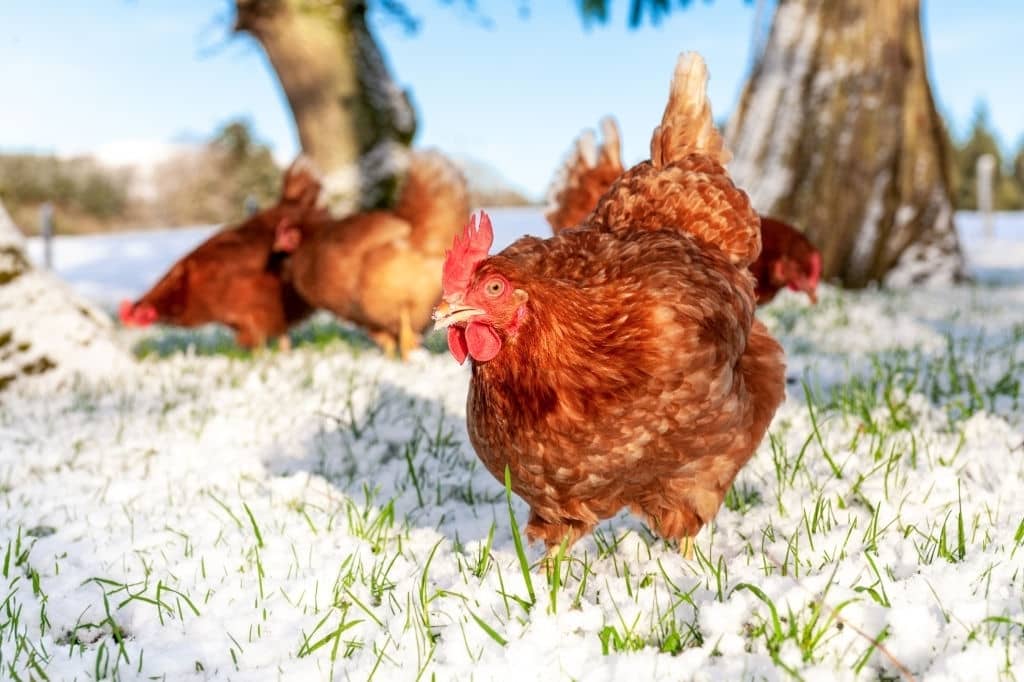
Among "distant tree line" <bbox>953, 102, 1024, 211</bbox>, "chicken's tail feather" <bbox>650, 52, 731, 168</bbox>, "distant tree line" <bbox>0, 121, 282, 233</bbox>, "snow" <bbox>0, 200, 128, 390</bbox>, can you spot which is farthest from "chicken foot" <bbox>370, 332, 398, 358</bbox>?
"distant tree line" <bbox>953, 102, 1024, 211</bbox>

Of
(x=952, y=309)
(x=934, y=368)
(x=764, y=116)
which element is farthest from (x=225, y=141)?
(x=934, y=368)

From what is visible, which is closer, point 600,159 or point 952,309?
point 600,159

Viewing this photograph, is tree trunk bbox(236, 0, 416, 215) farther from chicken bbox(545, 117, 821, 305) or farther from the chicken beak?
the chicken beak

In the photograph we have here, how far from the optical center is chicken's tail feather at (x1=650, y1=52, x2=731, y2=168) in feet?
11.2

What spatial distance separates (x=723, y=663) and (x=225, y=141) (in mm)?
34466

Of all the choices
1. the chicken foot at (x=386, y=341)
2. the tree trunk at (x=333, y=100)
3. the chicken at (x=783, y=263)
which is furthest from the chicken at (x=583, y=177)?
the tree trunk at (x=333, y=100)

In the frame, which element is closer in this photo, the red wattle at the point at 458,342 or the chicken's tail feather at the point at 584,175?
the red wattle at the point at 458,342

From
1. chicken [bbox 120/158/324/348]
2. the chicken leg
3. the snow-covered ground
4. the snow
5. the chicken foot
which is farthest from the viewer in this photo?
chicken [bbox 120/158/324/348]

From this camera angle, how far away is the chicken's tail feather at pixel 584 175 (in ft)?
15.6

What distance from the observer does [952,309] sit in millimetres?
7785

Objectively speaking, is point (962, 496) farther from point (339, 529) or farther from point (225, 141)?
point (225, 141)

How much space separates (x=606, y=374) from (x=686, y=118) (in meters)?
1.67

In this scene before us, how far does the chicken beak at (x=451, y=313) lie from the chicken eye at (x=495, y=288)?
0.05 meters

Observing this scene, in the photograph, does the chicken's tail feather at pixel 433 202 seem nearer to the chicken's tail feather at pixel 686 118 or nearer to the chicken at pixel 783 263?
the chicken at pixel 783 263
